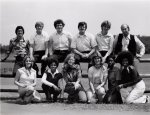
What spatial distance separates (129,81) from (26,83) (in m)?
2.35

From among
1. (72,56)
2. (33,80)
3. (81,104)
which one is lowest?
(81,104)

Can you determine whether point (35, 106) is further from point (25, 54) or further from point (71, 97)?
point (25, 54)

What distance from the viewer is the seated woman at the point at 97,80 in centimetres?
771

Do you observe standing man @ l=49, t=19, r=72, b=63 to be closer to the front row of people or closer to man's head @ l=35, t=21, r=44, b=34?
man's head @ l=35, t=21, r=44, b=34

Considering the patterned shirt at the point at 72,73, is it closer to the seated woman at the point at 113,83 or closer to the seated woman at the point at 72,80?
the seated woman at the point at 72,80

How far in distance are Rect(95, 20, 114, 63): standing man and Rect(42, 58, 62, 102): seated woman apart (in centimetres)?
116

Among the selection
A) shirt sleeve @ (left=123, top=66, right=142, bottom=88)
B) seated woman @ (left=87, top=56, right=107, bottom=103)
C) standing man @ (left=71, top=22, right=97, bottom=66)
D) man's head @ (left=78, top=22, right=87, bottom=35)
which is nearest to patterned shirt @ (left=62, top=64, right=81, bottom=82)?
seated woman @ (left=87, top=56, right=107, bottom=103)

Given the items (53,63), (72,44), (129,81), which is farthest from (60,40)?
(129,81)

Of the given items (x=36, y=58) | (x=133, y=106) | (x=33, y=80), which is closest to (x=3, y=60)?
(x=36, y=58)

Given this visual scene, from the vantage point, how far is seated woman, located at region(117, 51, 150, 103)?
7.64 meters

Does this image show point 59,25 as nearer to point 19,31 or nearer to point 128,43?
point 19,31

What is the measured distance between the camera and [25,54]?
8.29 meters

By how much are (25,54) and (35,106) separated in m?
1.67

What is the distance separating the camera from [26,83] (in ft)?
25.4
